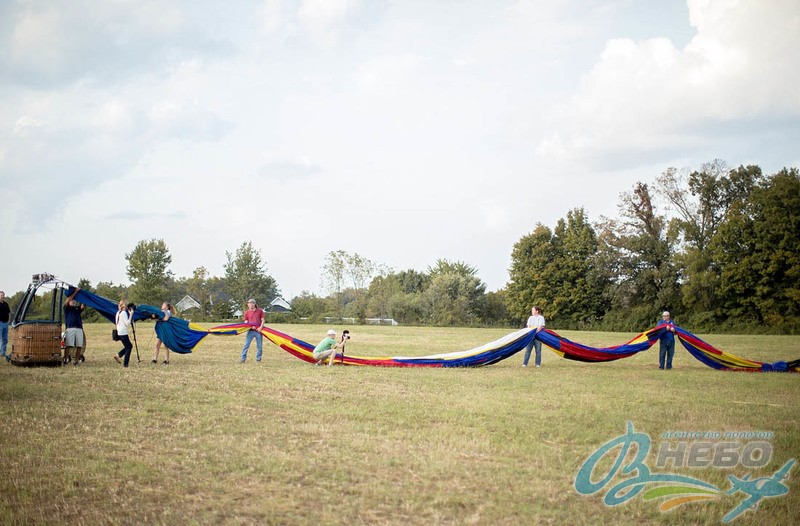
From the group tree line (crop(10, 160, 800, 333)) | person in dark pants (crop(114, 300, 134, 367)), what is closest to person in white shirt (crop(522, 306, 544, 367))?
person in dark pants (crop(114, 300, 134, 367))

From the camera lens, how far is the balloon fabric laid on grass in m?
18.1

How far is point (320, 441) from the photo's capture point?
327 inches

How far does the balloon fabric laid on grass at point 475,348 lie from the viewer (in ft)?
59.3

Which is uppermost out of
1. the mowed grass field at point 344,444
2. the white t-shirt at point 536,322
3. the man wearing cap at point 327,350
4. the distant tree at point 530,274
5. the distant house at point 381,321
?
the distant tree at point 530,274

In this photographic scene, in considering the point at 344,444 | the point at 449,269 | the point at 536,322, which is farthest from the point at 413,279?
the point at 344,444

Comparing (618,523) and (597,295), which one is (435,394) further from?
(597,295)

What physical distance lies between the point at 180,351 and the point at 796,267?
47333 millimetres

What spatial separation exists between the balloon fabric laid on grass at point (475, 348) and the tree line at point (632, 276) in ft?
110

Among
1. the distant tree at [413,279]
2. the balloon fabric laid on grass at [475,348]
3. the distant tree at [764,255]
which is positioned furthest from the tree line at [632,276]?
the balloon fabric laid on grass at [475,348]

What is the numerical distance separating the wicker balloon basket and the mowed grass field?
385 millimetres

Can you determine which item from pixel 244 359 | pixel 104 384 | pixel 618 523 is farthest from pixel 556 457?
pixel 244 359

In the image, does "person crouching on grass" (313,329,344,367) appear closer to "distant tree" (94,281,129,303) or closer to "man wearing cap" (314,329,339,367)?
"man wearing cap" (314,329,339,367)

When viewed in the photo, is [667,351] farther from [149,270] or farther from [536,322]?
[149,270]

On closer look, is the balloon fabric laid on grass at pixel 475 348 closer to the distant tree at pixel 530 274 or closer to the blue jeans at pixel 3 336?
the blue jeans at pixel 3 336
